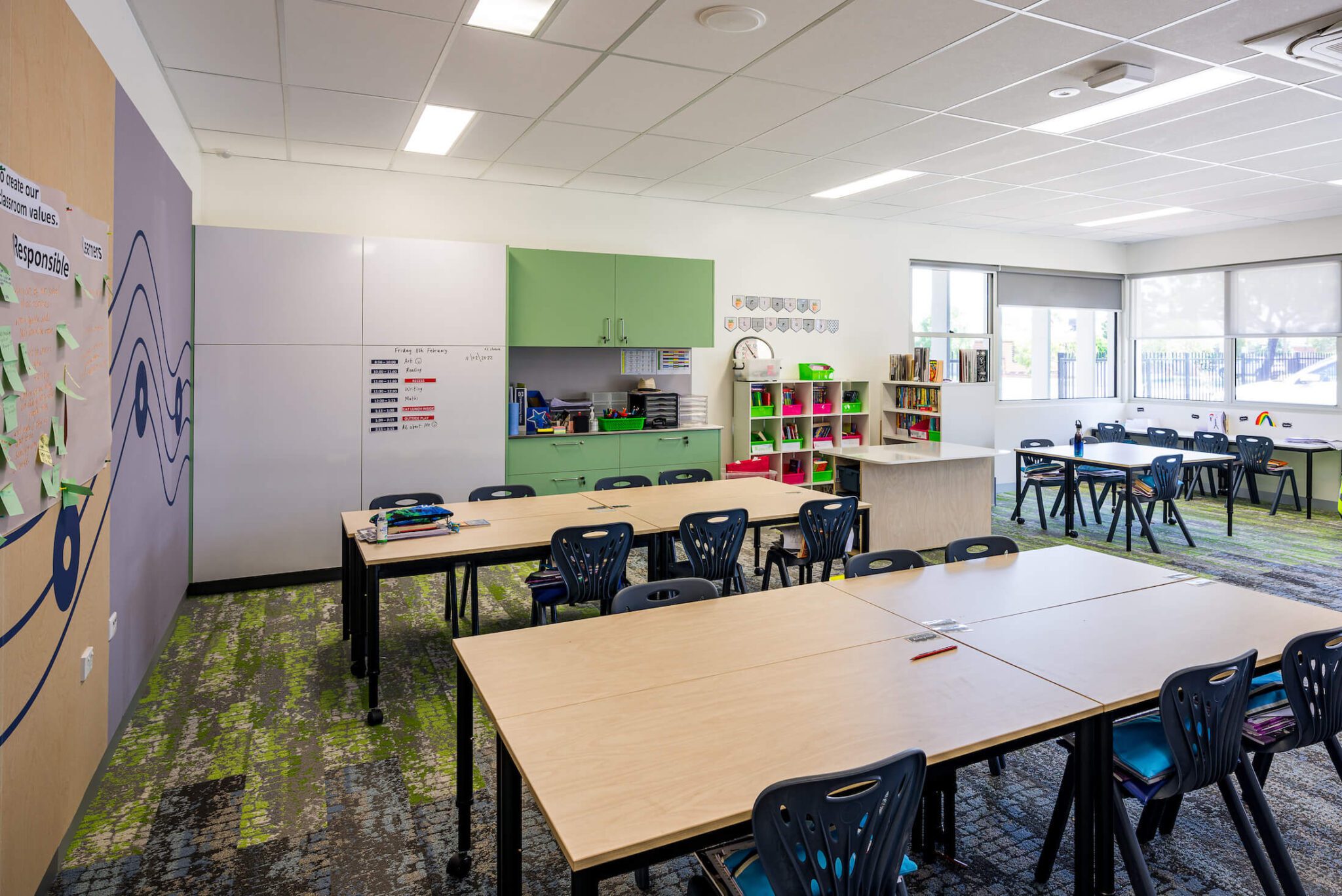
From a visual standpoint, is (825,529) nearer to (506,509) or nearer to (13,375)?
(506,509)

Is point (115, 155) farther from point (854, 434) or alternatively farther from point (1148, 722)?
point (854, 434)

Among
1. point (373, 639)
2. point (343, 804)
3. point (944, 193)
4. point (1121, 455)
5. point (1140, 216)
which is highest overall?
point (1140, 216)

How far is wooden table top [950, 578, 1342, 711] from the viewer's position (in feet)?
6.86

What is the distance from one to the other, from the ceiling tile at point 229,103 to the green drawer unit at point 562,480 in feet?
9.49

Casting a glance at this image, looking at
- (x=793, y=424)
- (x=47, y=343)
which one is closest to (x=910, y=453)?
(x=793, y=424)

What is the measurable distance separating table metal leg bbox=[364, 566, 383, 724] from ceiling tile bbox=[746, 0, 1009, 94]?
3.11 meters

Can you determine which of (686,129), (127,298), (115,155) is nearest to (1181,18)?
(686,129)

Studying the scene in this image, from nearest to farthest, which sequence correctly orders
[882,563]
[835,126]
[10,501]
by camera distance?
[10,501], [882,563], [835,126]

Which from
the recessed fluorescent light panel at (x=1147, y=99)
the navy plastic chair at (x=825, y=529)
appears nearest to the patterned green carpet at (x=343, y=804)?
the navy plastic chair at (x=825, y=529)

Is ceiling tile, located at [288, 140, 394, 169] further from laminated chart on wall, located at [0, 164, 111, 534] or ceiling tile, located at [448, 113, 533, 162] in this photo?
laminated chart on wall, located at [0, 164, 111, 534]

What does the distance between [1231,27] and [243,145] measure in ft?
19.1

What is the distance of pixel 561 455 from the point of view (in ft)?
20.7

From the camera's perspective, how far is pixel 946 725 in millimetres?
1787

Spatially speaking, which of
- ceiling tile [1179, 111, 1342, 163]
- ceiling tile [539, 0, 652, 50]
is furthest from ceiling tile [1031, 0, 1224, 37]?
ceiling tile [1179, 111, 1342, 163]
